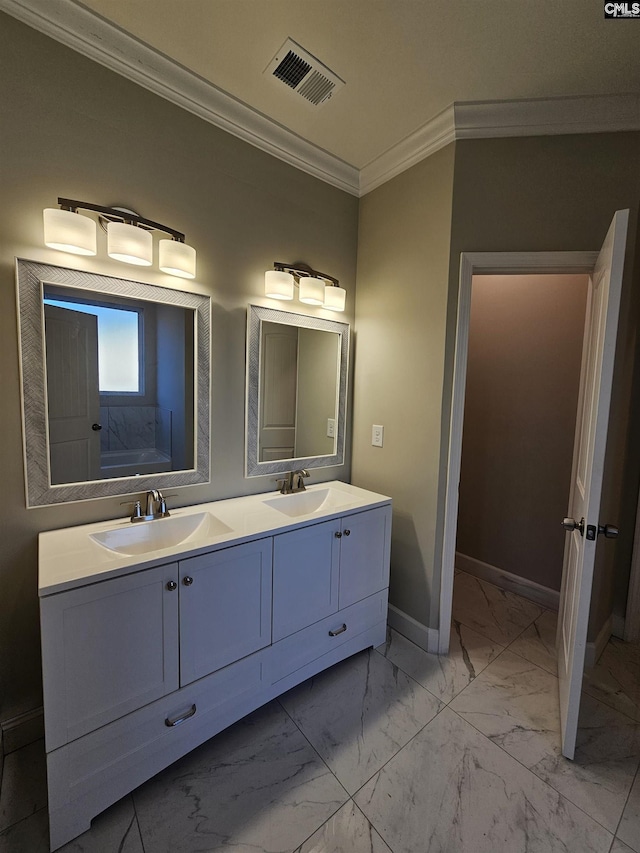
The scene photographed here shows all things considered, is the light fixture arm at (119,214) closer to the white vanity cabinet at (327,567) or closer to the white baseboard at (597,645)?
the white vanity cabinet at (327,567)

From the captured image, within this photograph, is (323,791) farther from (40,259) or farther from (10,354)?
(40,259)

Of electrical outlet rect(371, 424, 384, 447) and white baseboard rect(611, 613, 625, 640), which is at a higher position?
electrical outlet rect(371, 424, 384, 447)

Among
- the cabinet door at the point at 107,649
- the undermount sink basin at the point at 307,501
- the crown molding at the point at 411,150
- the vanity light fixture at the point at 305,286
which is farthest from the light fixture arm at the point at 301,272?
the cabinet door at the point at 107,649

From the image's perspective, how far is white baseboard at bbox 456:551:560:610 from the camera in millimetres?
2463

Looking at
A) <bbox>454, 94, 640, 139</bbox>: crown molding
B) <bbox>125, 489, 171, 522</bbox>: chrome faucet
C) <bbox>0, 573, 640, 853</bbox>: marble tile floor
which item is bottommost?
<bbox>0, 573, 640, 853</bbox>: marble tile floor

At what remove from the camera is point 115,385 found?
1.55 meters

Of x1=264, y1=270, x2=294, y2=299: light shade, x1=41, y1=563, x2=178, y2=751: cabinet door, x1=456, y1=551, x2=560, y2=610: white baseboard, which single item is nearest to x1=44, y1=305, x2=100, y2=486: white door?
x1=41, y1=563, x2=178, y2=751: cabinet door

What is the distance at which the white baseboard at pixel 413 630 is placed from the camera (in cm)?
200

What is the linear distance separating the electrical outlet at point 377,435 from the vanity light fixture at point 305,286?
750mm

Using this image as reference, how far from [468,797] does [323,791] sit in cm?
51

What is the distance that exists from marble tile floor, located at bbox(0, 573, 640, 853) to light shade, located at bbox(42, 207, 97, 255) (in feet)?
6.23

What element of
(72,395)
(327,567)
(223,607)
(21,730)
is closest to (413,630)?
(327,567)

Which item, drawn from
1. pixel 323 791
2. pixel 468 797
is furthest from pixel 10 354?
pixel 468 797

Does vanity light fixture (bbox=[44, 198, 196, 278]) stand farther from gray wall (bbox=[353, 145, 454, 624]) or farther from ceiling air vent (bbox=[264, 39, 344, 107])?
gray wall (bbox=[353, 145, 454, 624])
